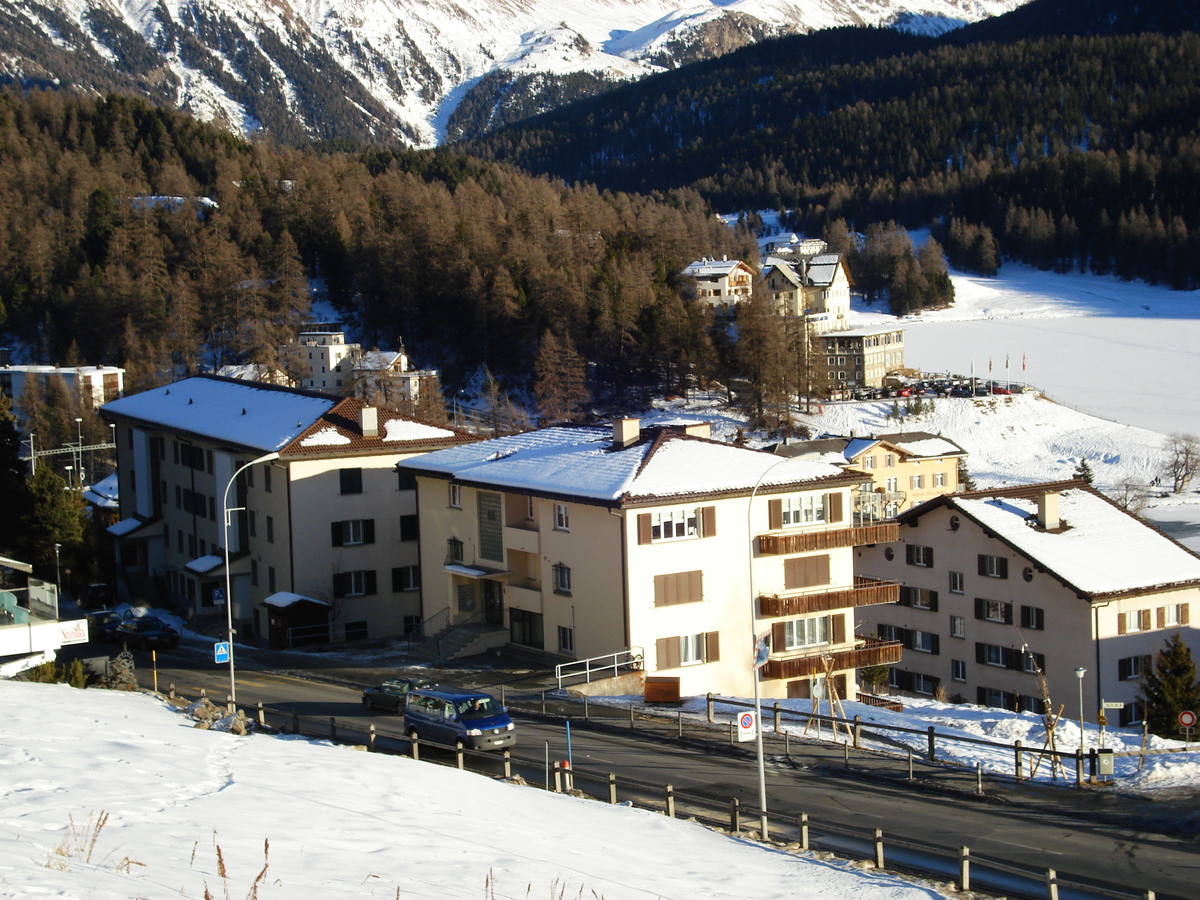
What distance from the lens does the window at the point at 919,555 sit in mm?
52344

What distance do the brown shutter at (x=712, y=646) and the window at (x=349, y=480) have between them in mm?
16936

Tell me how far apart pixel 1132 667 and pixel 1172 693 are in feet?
29.3

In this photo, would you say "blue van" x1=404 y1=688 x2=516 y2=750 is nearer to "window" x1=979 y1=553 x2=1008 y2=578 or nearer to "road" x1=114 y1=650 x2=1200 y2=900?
"road" x1=114 y1=650 x2=1200 y2=900

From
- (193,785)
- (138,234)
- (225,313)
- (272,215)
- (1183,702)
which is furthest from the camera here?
(272,215)

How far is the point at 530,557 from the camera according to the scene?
140 ft

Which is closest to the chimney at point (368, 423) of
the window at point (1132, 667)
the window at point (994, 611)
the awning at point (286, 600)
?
the awning at point (286, 600)

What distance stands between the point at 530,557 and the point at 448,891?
28.9 meters

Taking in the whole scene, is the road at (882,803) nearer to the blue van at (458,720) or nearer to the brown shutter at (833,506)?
the blue van at (458,720)

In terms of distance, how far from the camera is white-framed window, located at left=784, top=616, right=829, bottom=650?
4094 centimetres

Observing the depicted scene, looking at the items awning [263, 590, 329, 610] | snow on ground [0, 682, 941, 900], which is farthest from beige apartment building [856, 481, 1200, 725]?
snow on ground [0, 682, 941, 900]

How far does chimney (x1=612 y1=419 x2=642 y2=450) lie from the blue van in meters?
15.7

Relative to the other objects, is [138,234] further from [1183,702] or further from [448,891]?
[448,891]

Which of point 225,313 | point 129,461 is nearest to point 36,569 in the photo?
point 129,461

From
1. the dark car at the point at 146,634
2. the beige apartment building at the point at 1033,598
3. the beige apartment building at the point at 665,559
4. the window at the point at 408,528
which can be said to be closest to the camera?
the beige apartment building at the point at 665,559
